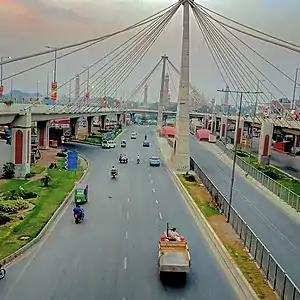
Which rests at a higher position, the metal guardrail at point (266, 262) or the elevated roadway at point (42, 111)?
the elevated roadway at point (42, 111)

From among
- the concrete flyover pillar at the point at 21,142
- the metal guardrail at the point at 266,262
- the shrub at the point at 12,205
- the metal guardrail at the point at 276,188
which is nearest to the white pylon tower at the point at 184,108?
the metal guardrail at the point at 276,188

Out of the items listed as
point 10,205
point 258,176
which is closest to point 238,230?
point 10,205

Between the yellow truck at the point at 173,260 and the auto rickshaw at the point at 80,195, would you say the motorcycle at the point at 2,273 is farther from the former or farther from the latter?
the auto rickshaw at the point at 80,195

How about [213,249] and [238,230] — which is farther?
[238,230]

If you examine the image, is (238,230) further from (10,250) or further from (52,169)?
(52,169)

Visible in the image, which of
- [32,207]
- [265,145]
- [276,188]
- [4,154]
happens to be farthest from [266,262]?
[265,145]

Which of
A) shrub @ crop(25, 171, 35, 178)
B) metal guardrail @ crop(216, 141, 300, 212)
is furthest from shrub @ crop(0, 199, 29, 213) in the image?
metal guardrail @ crop(216, 141, 300, 212)
